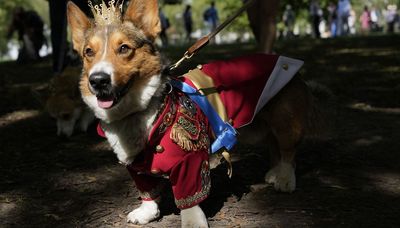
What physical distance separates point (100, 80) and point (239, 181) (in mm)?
1917

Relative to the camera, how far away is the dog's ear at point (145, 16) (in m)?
3.20

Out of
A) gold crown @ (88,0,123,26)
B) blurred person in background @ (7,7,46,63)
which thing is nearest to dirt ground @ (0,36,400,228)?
gold crown @ (88,0,123,26)

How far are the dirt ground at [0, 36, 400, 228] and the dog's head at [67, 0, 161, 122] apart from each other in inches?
36.6

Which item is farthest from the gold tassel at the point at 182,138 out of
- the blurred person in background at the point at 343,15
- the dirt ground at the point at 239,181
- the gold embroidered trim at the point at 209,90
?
the blurred person in background at the point at 343,15

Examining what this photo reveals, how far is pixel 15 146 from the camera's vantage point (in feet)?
18.7

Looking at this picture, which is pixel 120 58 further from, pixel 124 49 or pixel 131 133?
pixel 131 133

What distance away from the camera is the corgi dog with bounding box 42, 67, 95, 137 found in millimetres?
5965

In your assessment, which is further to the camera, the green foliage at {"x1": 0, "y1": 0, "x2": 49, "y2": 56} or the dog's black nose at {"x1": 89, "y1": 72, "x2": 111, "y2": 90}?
the green foliage at {"x1": 0, "y1": 0, "x2": 49, "y2": 56}

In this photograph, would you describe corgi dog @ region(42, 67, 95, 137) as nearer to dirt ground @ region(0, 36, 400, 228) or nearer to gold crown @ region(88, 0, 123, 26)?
dirt ground @ region(0, 36, 400, 228)

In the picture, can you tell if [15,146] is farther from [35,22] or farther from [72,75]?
[35,22]

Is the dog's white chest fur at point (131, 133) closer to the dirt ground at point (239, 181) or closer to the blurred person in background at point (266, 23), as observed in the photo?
the dirt ground at point (239, 181)

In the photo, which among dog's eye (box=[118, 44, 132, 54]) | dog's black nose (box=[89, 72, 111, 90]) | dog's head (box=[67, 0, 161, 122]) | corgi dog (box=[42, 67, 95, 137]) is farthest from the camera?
corgi dog (box=[42, 67, 95, 137])

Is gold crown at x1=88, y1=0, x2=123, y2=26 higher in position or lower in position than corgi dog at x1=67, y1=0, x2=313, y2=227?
higher

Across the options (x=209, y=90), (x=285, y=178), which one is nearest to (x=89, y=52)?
(x=209, y=90)
